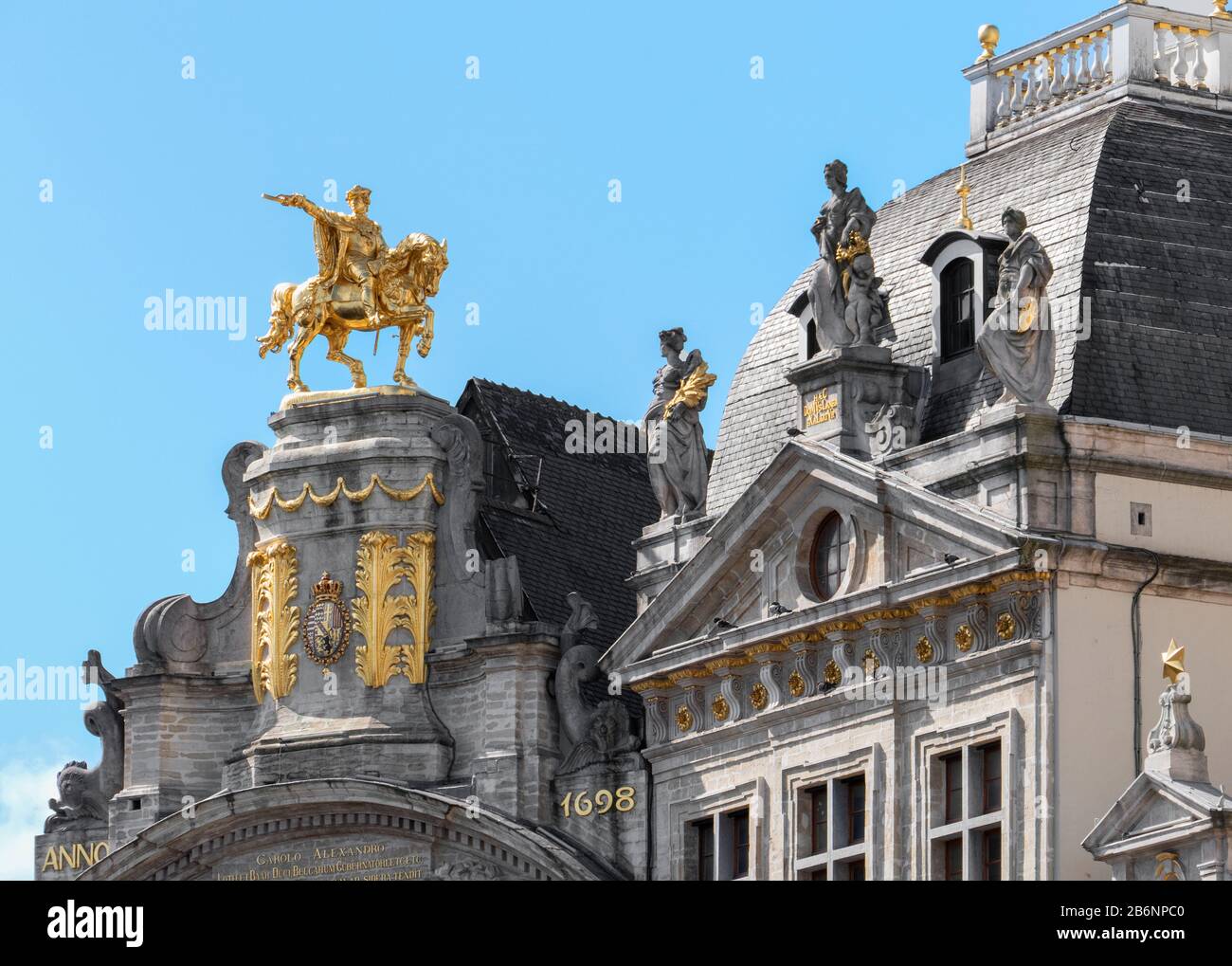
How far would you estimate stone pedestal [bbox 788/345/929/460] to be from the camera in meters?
70.2

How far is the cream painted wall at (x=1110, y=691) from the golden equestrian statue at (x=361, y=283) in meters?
13.6

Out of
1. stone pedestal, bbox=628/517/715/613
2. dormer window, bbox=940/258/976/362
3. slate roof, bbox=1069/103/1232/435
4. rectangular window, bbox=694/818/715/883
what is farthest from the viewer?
stone pedestal, bbox=628/517/715/613

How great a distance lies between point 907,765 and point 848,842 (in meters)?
1.70

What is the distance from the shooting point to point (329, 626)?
74750mm

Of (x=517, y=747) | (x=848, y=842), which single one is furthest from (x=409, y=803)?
(x=848, y=842)

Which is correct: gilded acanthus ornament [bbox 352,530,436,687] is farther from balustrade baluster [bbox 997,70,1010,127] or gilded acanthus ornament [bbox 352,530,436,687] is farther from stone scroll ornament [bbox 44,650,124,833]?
balustrade baluster [bbox 997,70,1010,127]

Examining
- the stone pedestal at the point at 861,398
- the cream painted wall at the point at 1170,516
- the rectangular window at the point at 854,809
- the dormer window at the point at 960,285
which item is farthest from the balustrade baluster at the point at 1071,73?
the rectangular window at the point at 854,809

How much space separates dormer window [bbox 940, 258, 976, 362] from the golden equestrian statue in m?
8.59

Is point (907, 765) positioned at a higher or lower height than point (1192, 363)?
lower

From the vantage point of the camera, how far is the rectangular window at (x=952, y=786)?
67.9m

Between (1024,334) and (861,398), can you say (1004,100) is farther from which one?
(1024,334)

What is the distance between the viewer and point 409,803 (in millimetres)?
73000

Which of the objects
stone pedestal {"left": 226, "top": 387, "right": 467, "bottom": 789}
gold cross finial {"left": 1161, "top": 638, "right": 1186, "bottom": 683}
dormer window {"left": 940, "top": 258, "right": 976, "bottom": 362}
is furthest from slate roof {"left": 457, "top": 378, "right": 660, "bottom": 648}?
gold cross finial {"left": 1161, "top": 638, "right": 1186, "bottom": 683}
